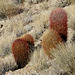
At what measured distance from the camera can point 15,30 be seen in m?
9.16

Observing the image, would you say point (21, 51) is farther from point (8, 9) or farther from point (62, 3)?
point (8, 9)

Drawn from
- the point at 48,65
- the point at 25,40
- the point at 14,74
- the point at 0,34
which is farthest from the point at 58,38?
the point at 0,34

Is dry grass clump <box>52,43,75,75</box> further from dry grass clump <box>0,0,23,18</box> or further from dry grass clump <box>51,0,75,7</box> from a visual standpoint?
dry grass clump <box>0,0,23,18</box>

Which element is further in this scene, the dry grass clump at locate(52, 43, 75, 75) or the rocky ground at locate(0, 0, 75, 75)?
the rocky ground at locate(0, 0, 75, 75)

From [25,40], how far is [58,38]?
1.44 meters

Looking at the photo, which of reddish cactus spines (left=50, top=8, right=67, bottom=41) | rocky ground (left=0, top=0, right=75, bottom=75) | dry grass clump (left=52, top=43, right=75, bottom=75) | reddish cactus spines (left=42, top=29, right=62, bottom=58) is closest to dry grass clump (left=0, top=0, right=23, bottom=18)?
rocky ground (left=0, top=0, right=75, bottom=75)

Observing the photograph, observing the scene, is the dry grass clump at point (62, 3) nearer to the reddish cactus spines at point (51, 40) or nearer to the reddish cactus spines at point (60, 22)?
the reddish cactus spines at point (60, 22)

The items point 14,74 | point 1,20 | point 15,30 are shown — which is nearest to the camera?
point 14,74

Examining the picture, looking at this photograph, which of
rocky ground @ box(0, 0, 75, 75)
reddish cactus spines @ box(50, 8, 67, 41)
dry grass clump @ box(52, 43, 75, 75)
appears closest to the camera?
dry grass clump @ box(52, 43, 75, 75)

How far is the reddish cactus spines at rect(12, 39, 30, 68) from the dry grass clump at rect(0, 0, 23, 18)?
18.3ft

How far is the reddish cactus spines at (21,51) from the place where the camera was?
5.74m

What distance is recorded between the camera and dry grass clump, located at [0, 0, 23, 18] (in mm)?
11152

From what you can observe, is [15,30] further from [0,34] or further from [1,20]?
[1,20]

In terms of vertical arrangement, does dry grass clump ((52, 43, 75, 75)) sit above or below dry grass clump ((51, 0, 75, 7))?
below
